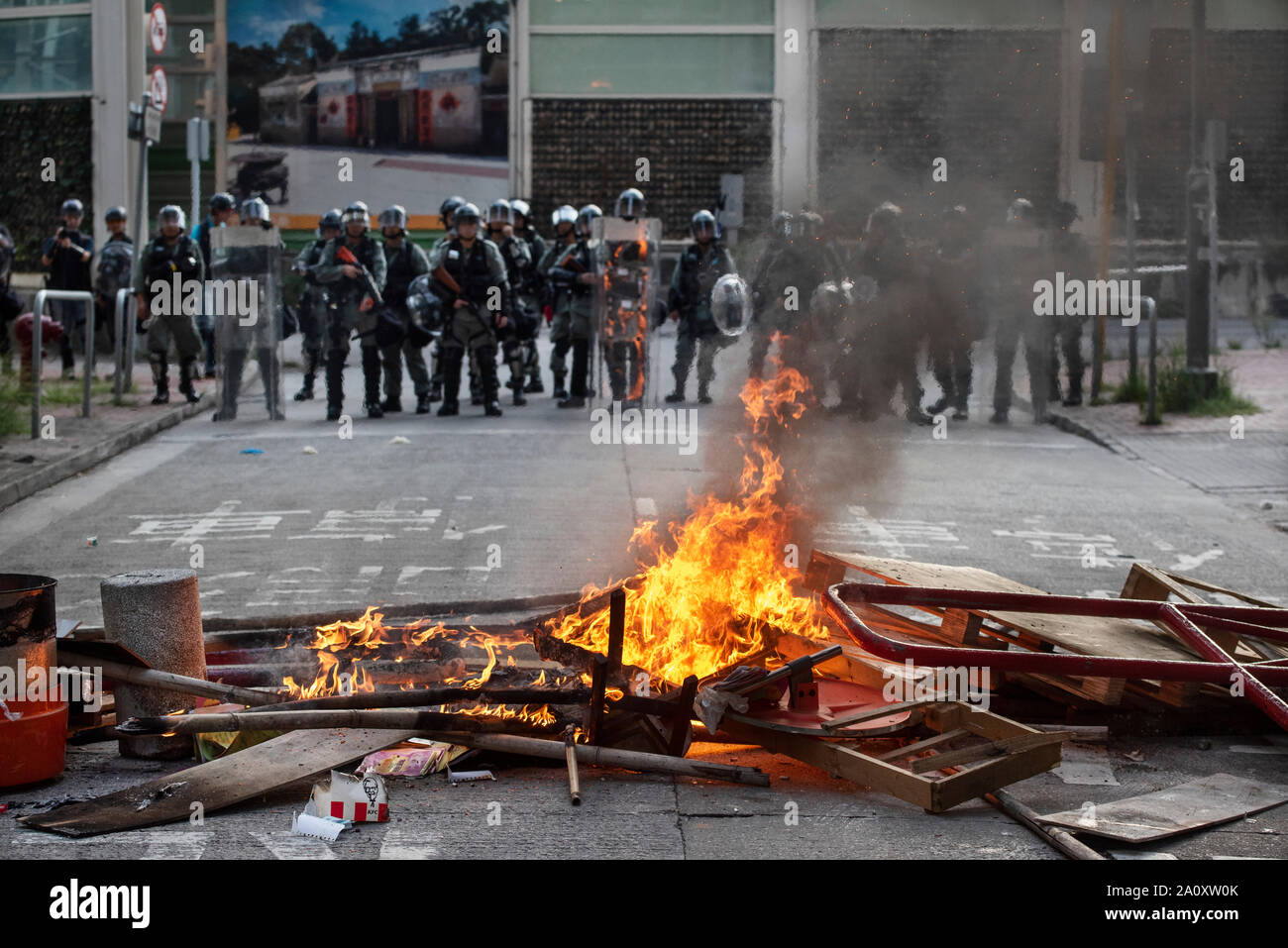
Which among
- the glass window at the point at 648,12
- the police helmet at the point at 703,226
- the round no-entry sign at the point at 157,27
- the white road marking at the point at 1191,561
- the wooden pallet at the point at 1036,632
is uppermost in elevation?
the glass window at the point at 648,12

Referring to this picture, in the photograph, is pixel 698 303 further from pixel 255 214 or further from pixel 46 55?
pixel 46 55

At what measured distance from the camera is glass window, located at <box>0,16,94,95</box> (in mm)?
25656

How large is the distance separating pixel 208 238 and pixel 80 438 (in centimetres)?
502

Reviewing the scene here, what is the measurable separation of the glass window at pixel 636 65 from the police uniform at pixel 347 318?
1370cm

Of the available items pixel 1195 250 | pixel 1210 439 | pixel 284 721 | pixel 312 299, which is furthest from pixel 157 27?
pixel 284 721

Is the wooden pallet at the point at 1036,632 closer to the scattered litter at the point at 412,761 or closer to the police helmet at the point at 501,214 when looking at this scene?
the scattered litter at the point at 412,761

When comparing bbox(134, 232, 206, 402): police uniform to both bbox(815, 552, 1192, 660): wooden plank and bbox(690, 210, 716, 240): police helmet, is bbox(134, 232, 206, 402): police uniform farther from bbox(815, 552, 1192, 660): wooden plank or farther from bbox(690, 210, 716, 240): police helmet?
bbox(815, 552, 1192, 660): wooden plank

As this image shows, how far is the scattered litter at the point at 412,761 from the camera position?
4.62m

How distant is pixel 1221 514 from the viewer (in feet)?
33.7

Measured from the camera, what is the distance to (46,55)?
25859 mm

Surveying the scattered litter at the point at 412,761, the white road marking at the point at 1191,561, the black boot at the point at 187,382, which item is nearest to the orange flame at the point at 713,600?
the scattered litter at the point at 412,761

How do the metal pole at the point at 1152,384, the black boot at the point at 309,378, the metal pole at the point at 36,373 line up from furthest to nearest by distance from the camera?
the black boot at the point at 309,378
the metal pole at the point at 1152,384
the metal pole at the point at 36,373
